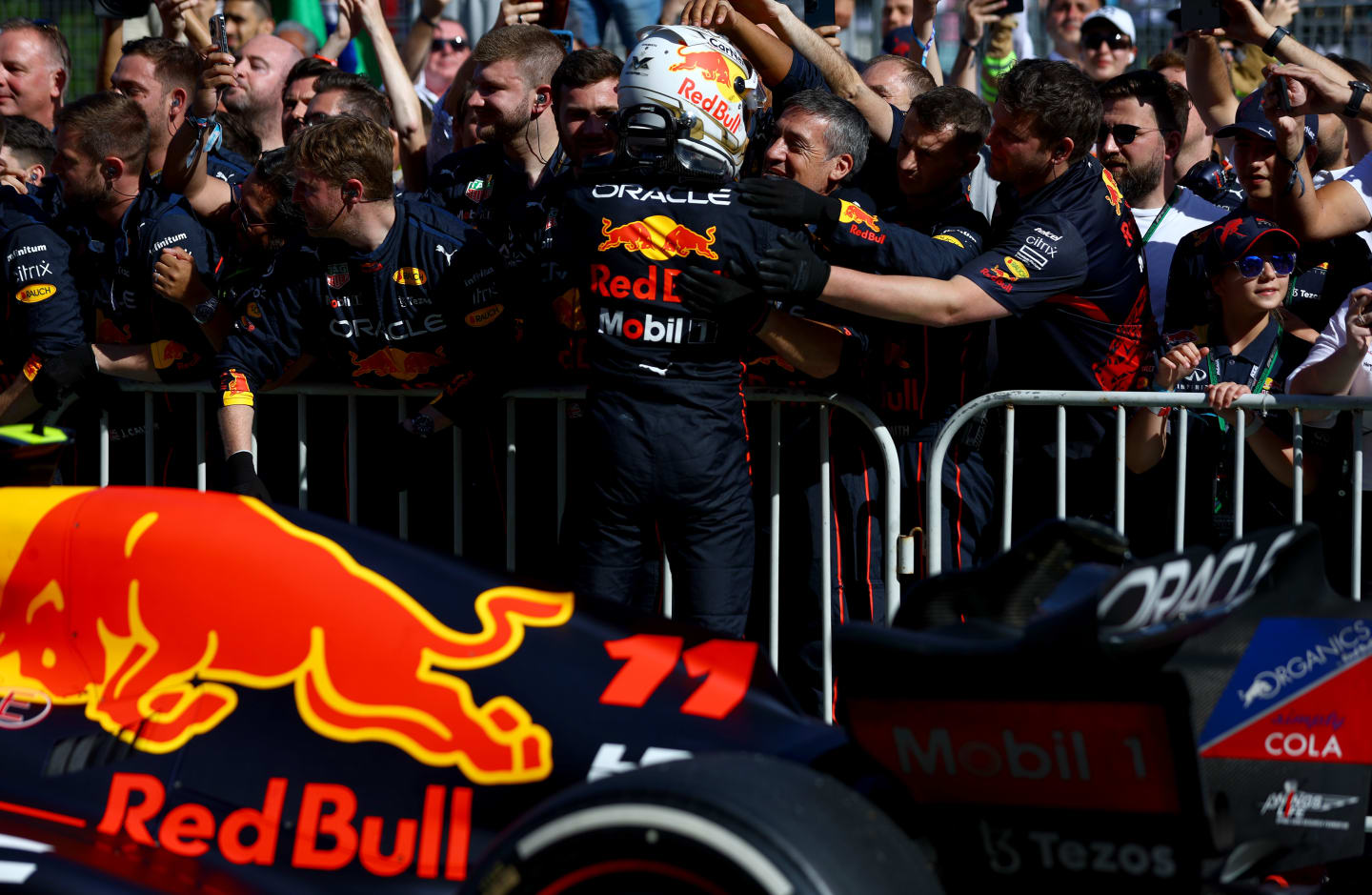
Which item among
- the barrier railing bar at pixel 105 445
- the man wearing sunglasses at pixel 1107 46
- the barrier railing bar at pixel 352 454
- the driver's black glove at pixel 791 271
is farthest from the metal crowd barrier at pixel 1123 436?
the man wearing sunglasses at pixel 1107 46

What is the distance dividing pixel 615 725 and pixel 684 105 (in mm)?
1843

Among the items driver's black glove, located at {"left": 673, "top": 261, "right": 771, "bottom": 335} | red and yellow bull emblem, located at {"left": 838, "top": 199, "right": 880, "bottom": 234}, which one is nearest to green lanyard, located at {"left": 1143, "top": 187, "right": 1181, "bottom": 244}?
red and yellow bull emblem, located at {"left": 838, "top": 199, "right": 880, "bottom": 234}

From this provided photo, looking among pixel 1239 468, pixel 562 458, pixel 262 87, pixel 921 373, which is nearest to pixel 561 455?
pixel 562 458

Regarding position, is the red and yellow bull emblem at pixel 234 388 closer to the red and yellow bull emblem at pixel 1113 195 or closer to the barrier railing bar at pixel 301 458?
the barrier railing bar at pixel 301 458

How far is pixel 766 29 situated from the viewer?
17.4ft

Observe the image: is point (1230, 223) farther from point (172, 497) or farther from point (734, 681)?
point (172, 497)

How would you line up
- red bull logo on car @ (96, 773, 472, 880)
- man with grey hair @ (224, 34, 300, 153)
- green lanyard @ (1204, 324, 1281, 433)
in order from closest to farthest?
red bull logo on car @ (96, 773, 472, 880) < green lanyard @ (1204, 324, 1281, 433) < man with grey hair @ (224, 34, 300, 153)

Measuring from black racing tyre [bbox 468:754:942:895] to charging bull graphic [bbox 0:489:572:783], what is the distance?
419mm

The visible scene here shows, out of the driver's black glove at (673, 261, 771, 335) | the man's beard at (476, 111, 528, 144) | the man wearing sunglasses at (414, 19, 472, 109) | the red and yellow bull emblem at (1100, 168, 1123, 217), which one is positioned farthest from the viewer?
the man wearing sunglasses at (414, 19, 472, 109)

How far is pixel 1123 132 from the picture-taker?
539 cm

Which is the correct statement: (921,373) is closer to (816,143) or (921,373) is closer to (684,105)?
(816,143)

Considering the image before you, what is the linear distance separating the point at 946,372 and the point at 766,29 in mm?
1555

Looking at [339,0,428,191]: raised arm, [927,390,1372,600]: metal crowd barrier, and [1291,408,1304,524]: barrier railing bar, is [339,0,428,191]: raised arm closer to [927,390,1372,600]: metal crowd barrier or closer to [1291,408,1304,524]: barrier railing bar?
[927,390,1372,600]: metal crowd barrier

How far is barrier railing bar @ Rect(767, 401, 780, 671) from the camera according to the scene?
4613 millimetres
